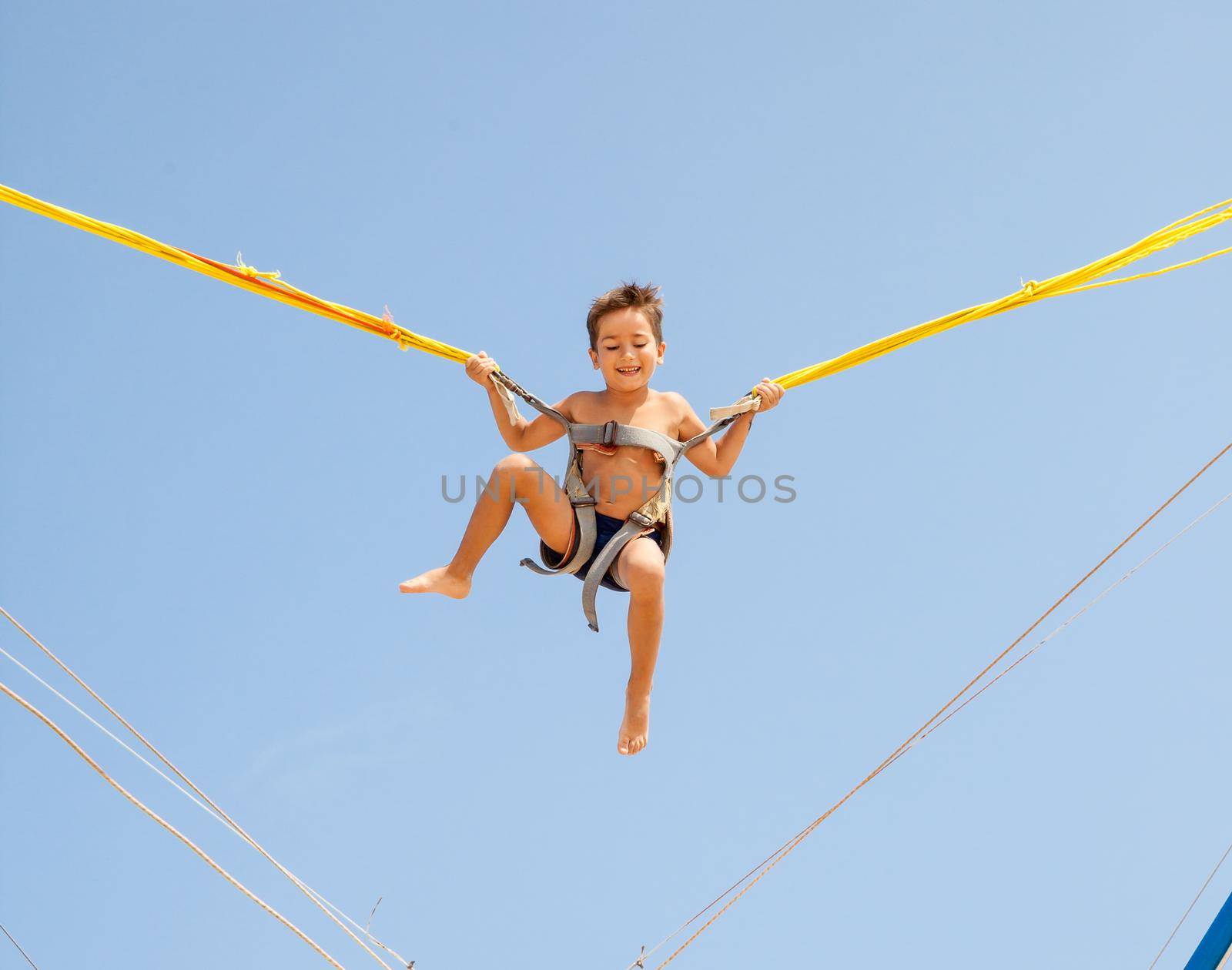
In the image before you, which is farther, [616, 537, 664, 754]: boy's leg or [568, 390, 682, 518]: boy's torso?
[568, 390, 682, 518]: boy's torso

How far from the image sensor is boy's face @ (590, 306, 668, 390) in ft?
16.2

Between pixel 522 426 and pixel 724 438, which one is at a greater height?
pixel 724 438

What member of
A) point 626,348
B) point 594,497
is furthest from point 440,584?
point 626,348

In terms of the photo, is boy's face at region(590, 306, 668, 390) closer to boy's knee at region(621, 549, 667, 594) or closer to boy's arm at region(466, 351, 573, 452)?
boy's arm at region(466, 351, 573, 452)

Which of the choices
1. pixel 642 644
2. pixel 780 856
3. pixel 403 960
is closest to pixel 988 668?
pixel 780 856

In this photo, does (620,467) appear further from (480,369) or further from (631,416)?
(480,369)

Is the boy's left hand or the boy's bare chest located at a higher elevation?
the boy's left hand

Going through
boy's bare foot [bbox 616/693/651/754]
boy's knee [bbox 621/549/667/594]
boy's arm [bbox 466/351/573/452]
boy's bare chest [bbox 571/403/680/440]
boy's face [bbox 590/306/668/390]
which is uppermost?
boy's face [bbox 590/306/668/390]

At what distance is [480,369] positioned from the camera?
16.1 ft

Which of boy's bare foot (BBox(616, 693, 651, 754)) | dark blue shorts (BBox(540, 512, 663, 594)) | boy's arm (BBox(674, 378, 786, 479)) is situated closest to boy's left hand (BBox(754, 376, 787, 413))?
boy's arm (BBox(674, 378, 786, 479))

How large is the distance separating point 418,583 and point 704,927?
1770mm

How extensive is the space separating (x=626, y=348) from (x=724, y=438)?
0.51 metres

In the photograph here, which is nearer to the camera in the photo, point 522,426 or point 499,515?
point 499,515

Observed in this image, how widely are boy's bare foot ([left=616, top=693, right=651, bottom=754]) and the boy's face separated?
1.11 meters
